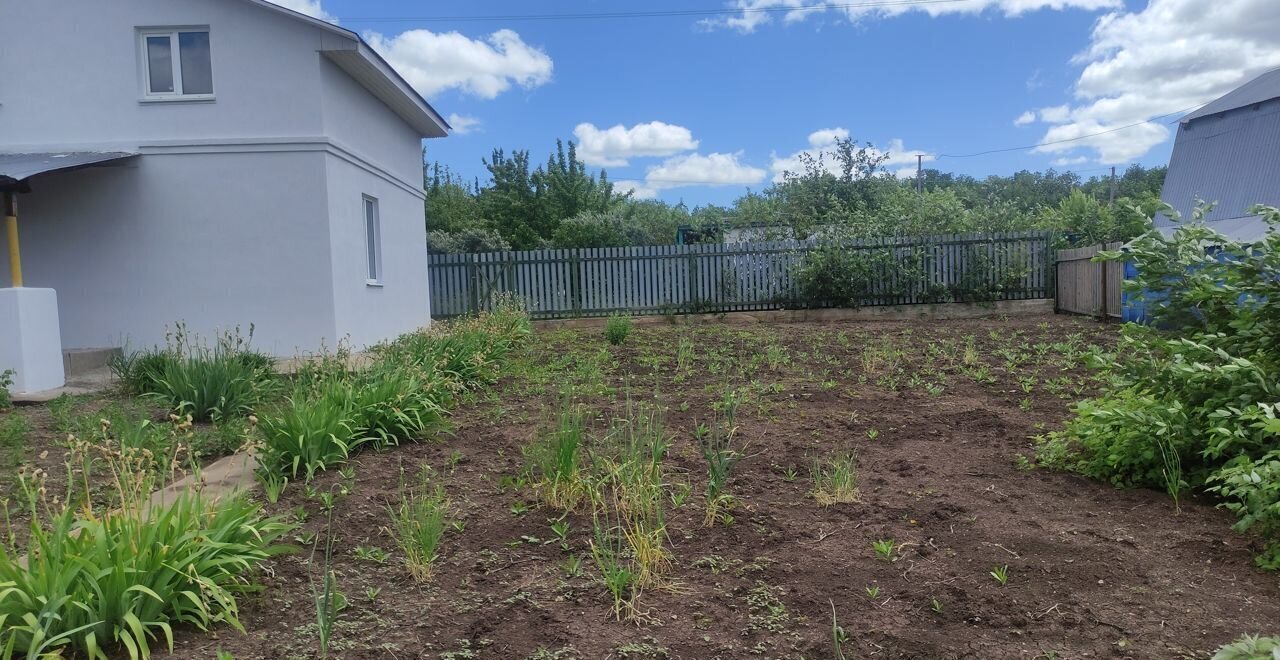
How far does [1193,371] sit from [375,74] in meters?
9.34

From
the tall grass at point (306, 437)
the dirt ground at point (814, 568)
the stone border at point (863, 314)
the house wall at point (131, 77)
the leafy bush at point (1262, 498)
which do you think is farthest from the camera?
the stone border at point (863, 314)

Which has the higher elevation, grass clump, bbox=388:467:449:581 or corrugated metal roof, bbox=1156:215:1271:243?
corrugated metal roof, bbox=1156:215:1271:243

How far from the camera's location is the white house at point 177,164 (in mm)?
8570

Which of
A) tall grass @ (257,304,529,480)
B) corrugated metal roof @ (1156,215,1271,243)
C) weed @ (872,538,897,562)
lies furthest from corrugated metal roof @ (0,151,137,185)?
corrugated metal roof @ (1156,215,1271,243)

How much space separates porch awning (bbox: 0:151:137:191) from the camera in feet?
23.7

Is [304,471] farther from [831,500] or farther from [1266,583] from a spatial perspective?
[1266,583]

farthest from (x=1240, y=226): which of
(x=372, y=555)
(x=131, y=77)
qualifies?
(x=131, y=77)

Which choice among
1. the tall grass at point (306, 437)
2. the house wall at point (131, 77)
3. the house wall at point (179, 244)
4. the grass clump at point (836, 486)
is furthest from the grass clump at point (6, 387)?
the grass clump at point (836, 486)

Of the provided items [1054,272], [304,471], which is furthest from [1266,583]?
[1054,272]

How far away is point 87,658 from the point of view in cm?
236

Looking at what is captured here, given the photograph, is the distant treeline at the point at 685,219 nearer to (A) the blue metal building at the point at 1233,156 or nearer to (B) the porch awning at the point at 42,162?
(A) the blue metal building at the point at 1233,156

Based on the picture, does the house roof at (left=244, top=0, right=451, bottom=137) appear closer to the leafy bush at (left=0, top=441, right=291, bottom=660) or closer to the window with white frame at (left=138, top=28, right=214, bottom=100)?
the window with white frame at (left=138, top=28, right=214, bottom=100)

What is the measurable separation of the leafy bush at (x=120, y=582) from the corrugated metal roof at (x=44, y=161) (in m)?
6.04

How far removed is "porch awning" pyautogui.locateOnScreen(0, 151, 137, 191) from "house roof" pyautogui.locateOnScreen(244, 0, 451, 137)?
2312 mm
